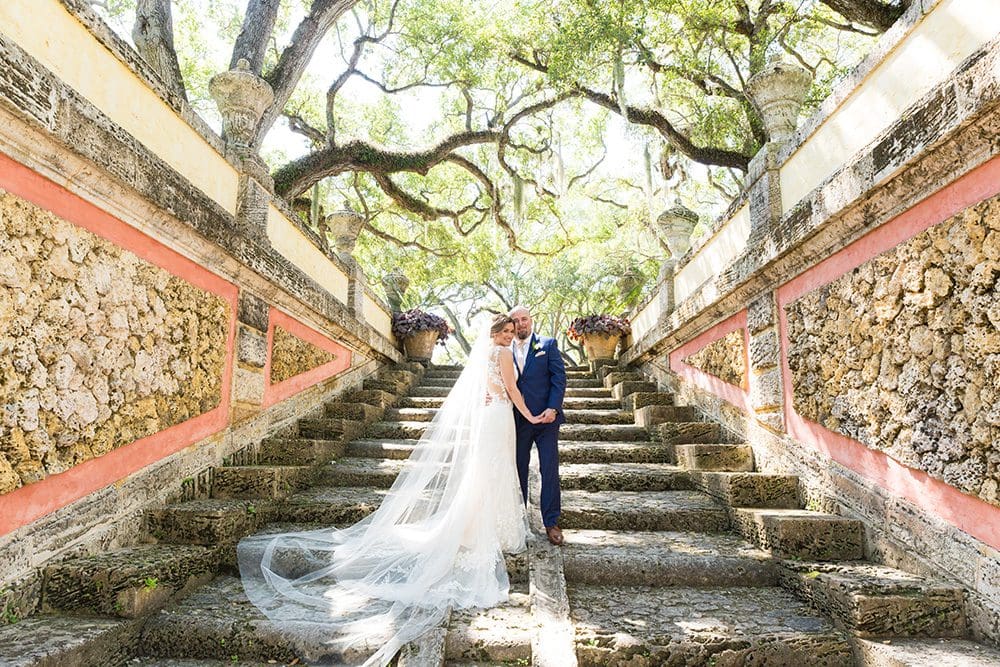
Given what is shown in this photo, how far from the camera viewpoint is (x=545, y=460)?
3.55 m

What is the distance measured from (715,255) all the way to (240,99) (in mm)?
4294

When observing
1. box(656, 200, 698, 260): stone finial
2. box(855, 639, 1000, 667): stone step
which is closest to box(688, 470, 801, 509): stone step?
box(855, 639, 1000, 667): stone step

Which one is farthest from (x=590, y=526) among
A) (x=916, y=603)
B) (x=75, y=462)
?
(x=75, y=462)

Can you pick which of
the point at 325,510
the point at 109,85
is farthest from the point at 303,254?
the point at 325,510

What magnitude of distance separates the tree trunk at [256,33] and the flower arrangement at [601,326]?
5.15m

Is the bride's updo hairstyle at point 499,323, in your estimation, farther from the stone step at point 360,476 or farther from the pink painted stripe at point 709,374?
the pink painted stripe at point 709,374

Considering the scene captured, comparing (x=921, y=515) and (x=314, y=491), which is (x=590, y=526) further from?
(x=314, y=491)

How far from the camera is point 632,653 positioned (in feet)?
7.61

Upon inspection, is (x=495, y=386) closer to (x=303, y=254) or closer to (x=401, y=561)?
(x=401, y=561)

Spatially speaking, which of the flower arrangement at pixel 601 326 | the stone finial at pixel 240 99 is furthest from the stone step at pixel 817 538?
the flower arrangement at pixel 601 326

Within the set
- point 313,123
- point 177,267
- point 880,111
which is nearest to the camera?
point 880,111

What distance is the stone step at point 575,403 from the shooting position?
650cm

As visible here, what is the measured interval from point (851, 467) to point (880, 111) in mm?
1977

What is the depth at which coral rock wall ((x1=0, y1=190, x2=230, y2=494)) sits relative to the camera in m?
2.30
